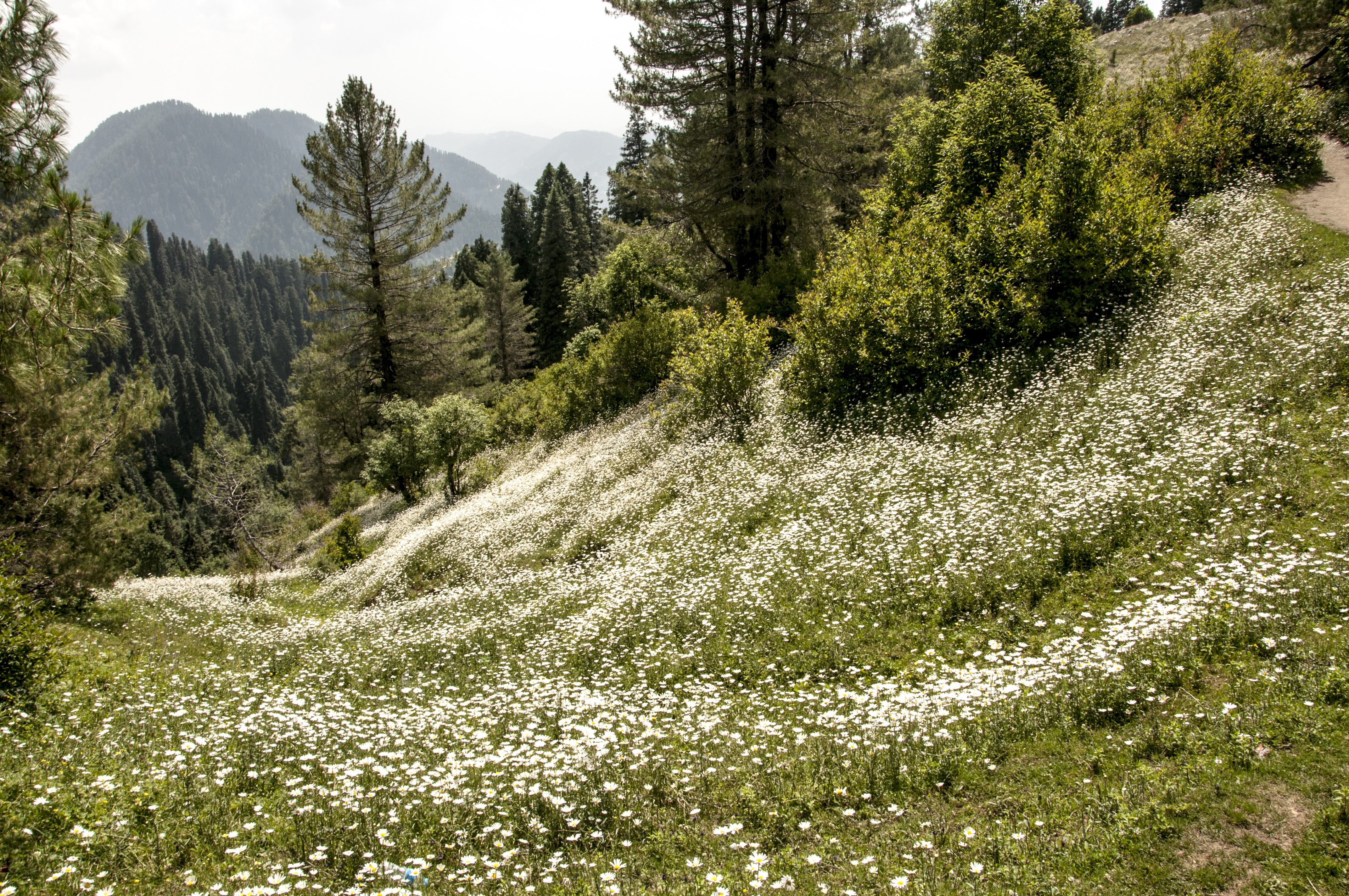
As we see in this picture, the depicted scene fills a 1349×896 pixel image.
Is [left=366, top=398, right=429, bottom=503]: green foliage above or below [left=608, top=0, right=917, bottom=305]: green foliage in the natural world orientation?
below

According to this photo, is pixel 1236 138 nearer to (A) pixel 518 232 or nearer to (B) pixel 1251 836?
(B) pixel 1251 836

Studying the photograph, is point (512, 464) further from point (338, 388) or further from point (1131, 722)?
point (1131, 722)

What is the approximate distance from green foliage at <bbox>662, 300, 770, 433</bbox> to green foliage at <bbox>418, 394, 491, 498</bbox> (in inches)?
332

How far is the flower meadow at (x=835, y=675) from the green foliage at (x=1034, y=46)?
397 inches

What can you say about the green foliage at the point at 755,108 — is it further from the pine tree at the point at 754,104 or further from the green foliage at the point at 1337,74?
the green foliage at the point at 1337,74

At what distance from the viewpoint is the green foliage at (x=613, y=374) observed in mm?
24922

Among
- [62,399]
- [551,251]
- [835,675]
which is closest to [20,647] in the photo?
[62,399]

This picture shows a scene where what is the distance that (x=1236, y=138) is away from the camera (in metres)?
17.5

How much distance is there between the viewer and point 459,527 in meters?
18.0

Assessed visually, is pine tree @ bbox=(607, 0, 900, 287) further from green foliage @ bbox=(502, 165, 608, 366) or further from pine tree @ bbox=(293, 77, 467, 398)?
green foliage @ bbox=(502, 165, 608, 366)

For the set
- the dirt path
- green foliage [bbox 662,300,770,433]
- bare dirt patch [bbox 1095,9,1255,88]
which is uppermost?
bare dirt patch [bbox 1095,9,1255,88]

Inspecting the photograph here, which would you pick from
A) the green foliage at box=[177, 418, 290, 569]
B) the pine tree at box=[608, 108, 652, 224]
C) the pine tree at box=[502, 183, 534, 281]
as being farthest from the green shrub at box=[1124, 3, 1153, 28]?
the green foliage at box=[177, 418, 290, 569]

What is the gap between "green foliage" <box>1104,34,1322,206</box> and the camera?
57.0 feet

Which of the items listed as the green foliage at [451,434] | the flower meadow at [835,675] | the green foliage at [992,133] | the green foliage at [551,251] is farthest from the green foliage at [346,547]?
the green foliage at [551,251]
